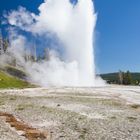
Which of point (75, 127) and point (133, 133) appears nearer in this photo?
point (133, 133)

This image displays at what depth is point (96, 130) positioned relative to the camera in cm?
3944

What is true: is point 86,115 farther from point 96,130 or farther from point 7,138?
point 7,138

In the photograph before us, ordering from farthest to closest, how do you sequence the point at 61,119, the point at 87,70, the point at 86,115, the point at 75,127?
the point at 87,70
the point at 86,115
the point at 61,119
the point at 75,127

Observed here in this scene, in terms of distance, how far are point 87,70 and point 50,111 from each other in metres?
131

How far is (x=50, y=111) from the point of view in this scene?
185ft

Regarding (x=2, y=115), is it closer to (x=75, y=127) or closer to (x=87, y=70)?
(x=75, y=127)

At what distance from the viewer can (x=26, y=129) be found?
40.3 m

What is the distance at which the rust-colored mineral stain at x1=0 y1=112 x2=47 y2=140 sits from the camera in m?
35.7

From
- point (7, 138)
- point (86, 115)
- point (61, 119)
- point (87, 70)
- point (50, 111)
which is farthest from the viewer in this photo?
point (87, 70)

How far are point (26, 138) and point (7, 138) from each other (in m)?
1.77

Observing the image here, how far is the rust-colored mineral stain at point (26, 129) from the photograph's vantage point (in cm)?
3572

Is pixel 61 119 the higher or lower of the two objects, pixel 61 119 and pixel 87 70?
the lower

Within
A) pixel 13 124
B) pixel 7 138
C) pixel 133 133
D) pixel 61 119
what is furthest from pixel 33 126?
pixel 133 133

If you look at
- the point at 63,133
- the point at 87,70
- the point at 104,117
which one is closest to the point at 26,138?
the point at 63,133
